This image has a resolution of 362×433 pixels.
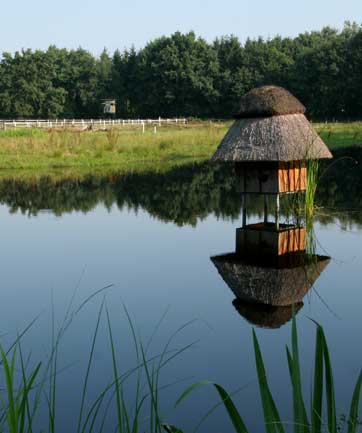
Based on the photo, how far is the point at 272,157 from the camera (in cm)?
1170

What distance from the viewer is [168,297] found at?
8031 millimetres

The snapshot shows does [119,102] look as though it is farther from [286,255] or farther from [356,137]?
[286,255]

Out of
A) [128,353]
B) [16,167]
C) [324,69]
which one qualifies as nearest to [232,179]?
[16,167]

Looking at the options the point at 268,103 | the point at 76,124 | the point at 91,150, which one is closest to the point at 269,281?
the point at 268,103

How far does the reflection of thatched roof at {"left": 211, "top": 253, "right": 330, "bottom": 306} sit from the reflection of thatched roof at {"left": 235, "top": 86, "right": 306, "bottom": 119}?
3270mm

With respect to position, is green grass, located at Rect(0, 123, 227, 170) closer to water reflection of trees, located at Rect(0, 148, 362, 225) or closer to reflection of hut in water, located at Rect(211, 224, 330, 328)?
water reflection of trees, located at Rect(0, 148, 362, 225)

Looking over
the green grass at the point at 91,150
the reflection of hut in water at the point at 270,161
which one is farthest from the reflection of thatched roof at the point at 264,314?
the green grass at the point at 91,150

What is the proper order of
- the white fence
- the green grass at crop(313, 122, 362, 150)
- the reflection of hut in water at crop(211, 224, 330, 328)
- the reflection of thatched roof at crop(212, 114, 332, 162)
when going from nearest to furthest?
the reflection of hut in water at crop(211, 224, 330, 328) < the reflection of thatched roof at crop(212, 114, 332, 162) < the green grass at crop(313, 122, 362, 150) < the white fence

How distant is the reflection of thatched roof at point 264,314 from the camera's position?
268 inches

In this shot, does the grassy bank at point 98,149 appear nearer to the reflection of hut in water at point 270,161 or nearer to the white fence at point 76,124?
the white fence at point 76,124

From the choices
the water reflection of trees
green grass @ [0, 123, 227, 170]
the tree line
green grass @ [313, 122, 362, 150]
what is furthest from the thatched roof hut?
the tree line

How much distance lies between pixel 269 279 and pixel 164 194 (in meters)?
10.5

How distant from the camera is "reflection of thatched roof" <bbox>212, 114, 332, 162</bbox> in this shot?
11781mm

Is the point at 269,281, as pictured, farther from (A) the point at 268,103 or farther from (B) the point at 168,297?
(A) the point at 268,103
